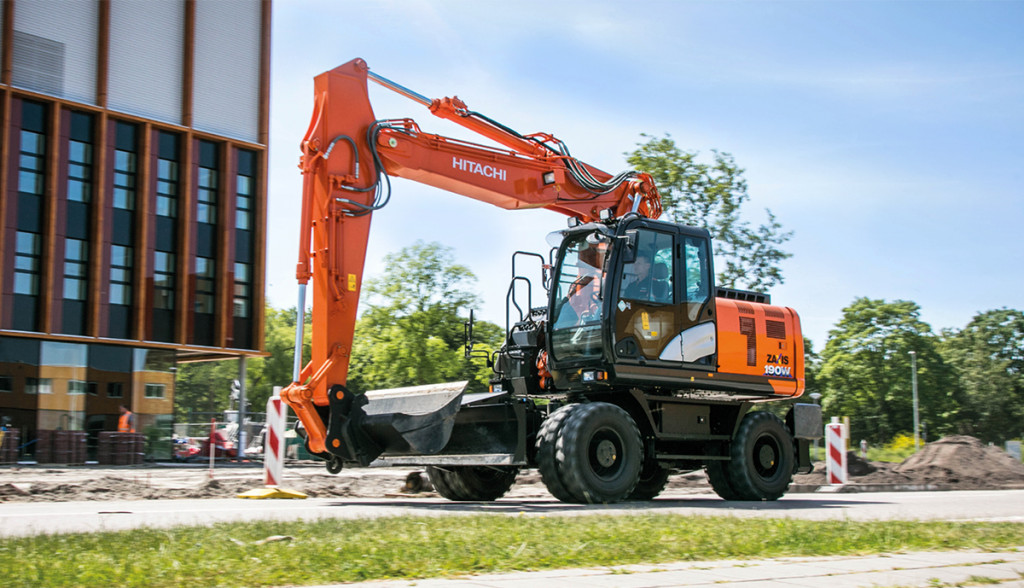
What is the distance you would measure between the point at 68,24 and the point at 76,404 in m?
12.2

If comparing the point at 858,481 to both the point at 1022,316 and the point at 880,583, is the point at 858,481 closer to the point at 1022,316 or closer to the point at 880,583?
the point at 880,583

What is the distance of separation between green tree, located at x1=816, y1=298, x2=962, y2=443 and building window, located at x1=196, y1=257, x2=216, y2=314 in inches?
2038

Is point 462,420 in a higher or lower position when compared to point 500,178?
lower

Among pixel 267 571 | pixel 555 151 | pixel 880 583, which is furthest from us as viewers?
pixel 555 151

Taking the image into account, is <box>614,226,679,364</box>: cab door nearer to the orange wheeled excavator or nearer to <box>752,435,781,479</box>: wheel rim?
the orange wheeled excavator

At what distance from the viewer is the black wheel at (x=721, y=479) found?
1380cm

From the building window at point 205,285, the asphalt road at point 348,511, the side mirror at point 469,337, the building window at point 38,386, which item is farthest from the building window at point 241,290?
the asphalt road at point 348,511

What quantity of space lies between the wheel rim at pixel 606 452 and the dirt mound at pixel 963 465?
11048 mm

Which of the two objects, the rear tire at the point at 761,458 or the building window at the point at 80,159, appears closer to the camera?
the rear tire at the point at 761,458

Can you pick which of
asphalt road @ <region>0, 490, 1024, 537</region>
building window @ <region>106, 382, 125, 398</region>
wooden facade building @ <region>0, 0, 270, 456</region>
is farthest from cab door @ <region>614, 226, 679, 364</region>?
building window @ <region>106, 382, 125, 398</region>

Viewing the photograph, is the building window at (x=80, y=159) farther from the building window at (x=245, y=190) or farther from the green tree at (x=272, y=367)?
the green tree at (x=272, y=367)

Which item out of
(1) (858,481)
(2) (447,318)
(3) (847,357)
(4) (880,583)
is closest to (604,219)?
(4) (880,583)

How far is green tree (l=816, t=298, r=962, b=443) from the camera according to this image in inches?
2901

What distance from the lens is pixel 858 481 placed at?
1938 cm
